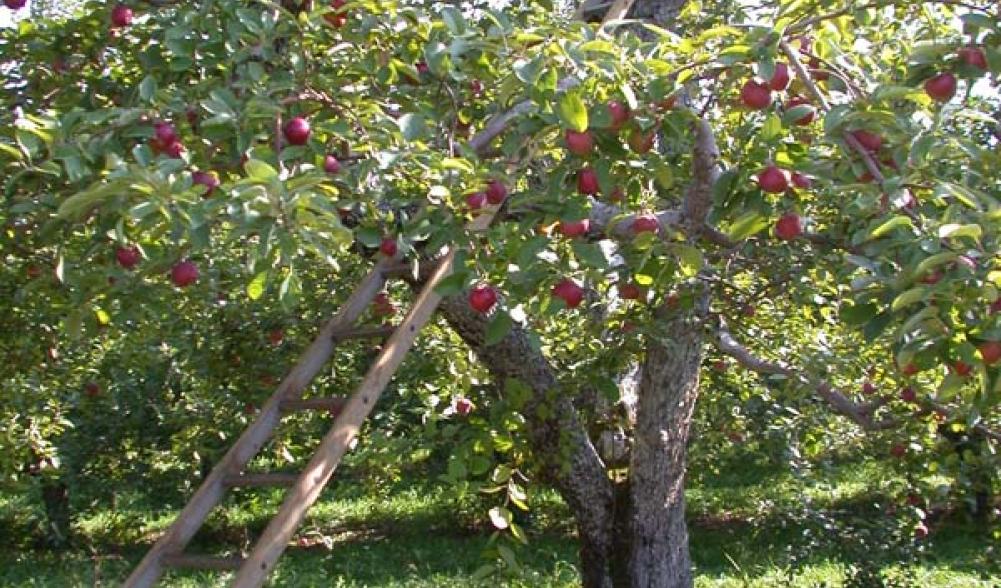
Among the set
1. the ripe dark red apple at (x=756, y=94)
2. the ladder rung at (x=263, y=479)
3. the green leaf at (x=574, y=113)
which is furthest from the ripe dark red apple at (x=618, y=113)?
the ladder rung at (x=263, y=479)

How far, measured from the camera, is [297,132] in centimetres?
235

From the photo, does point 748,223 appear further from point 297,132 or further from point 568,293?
point 297,132

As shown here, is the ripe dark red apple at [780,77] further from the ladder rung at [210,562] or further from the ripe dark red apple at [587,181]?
the ladder rung at [210,562]

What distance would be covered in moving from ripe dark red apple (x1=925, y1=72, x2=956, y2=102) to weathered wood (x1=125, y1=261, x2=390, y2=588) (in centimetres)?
138

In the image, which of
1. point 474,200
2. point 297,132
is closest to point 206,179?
point 297,132

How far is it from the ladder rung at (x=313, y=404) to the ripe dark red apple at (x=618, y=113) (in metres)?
1.07

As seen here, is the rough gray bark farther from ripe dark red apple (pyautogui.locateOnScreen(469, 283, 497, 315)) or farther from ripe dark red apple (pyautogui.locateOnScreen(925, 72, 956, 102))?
ripe dark red apple (pyautogui.locateOnScreen(925, 72, 956, 102))

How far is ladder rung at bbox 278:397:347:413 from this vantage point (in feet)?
9.52

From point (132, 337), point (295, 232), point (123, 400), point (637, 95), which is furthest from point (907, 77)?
point (123, 400)

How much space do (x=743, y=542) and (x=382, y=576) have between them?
95.9 inches

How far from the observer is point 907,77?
2.33 metres

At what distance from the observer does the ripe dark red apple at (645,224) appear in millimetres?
2516

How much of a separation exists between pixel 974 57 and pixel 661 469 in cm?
235

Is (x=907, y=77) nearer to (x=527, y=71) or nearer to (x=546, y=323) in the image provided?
(x=527, y=71)
